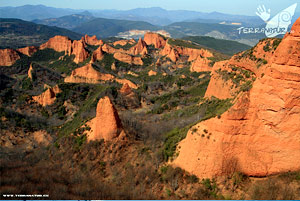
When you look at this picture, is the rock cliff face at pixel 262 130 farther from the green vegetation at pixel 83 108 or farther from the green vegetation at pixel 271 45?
the green vegetation at pixel 83 108

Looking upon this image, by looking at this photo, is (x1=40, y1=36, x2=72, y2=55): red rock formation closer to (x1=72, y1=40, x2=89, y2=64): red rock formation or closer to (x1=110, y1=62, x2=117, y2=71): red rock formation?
(x1=72, y1=40, x2=89, y2=64): red rock formation

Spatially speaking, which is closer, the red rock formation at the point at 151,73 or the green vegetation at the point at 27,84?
the green vegetation at the point at 27,84

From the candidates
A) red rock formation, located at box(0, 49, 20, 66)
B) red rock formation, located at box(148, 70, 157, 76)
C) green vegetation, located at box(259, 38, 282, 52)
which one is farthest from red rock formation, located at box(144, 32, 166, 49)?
green vegetation, located at box(259, 38, 282, 52)

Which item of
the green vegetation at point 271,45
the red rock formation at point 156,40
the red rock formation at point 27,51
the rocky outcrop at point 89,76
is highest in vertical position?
the red rock formation at point 156,40

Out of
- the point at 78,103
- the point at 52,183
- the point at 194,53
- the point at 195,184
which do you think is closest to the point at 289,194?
the point at 195,184

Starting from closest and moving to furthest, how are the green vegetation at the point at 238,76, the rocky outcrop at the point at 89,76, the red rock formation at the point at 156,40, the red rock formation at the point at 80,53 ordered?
the green vegetation at the point at 238,76 < the rocky outcrop at the point at 89,76 < the red rock formation at the point at 80,53 < the red rock formation at the point at 156,40

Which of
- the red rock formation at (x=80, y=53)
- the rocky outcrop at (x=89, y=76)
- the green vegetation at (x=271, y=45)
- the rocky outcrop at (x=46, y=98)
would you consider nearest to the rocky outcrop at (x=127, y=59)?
the red rock formation at (x=80, y=53)
